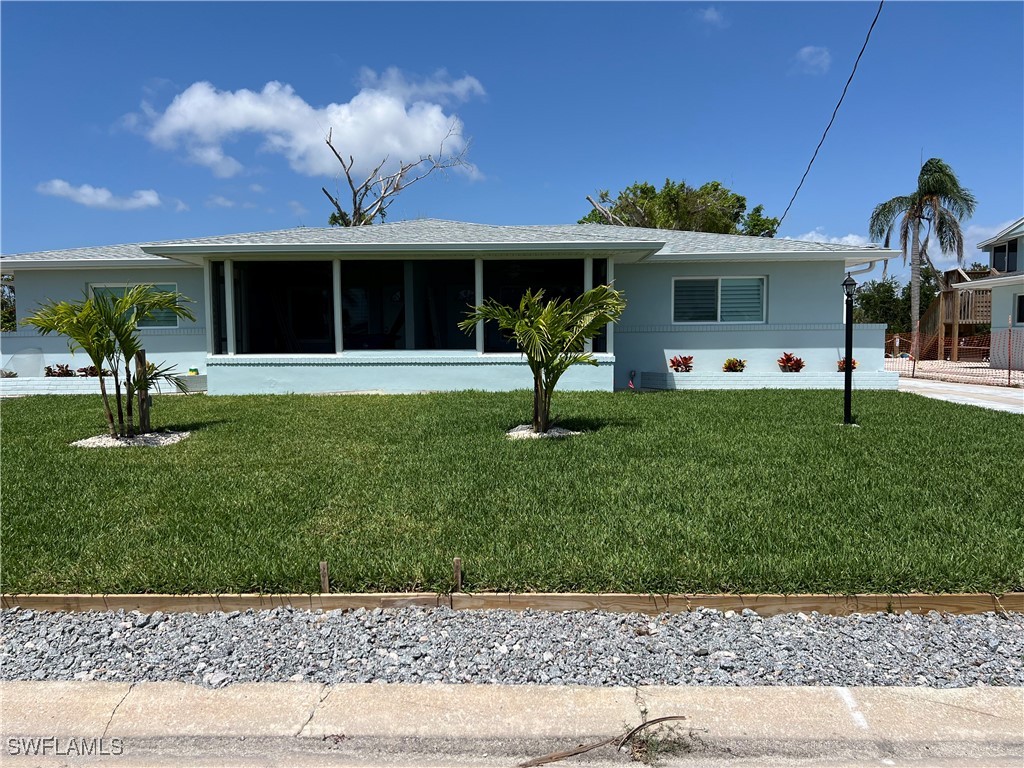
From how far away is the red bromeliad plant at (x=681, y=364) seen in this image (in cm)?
1467

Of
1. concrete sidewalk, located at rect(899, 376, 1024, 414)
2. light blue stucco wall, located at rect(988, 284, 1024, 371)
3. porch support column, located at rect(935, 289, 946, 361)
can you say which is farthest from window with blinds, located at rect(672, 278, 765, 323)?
porch support column, located at rect(935, 289, 946, 361)

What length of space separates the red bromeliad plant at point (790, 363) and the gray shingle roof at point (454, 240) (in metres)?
2.33

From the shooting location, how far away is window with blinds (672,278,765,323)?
1496cm

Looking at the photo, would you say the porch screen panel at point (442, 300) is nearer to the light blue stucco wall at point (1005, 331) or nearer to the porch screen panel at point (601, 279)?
the porch screen panel at point (601, 279)

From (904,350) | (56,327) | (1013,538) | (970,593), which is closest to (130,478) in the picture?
(56,327)

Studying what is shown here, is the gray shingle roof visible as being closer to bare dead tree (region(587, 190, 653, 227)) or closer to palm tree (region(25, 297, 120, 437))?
palm tree (region(25, 297, 120, 437))

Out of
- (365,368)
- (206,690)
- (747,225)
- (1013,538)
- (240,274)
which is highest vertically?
(747,225)

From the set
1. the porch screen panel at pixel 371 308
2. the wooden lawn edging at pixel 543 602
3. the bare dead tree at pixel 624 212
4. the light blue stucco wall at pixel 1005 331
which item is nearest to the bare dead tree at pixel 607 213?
the bare dead tree at pixel 624 212

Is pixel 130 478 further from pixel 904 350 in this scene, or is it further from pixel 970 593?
pixel 904 350

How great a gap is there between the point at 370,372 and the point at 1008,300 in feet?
71.6

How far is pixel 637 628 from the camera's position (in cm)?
359

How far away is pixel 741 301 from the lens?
590 inches

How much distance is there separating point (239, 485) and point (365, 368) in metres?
7.31

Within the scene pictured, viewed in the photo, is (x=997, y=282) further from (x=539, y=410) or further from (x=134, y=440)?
(x=134, y=440)
